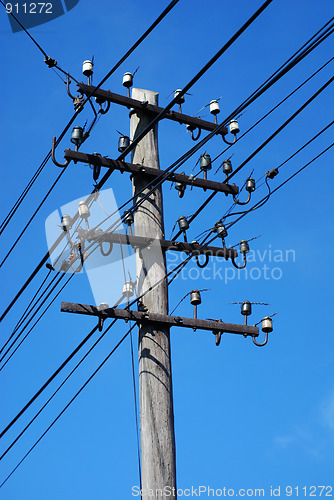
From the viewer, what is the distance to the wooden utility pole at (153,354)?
27.5 ft

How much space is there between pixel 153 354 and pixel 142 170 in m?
2.23

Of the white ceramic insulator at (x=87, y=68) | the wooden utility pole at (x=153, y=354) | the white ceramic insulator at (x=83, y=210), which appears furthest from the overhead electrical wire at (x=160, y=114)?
the wooden utility pole at (x=153, y=354)

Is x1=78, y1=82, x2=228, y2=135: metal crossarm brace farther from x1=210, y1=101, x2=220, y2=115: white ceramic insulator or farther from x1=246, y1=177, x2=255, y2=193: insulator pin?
x1=246, y1=177, x2=255, y2=193: insulator pin

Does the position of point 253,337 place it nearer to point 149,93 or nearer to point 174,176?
point 174,176

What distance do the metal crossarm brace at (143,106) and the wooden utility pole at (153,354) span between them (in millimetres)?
90

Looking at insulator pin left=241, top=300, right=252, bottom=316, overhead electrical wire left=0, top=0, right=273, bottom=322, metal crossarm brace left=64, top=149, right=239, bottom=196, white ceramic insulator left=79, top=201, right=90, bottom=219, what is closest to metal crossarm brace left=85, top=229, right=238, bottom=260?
white ceramic insulator left=79, top=201, right=90, bottom=219

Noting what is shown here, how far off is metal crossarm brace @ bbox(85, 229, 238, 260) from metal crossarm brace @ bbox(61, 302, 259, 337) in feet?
2.77

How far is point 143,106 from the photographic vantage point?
10.4 metres

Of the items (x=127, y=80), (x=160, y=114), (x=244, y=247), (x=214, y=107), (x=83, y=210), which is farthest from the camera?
(x=214, y=107)

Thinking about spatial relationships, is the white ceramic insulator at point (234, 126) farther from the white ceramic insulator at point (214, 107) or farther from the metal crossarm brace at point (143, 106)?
the white ceramic insulator at point (214, 107)

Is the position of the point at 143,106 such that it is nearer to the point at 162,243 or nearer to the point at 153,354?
the point at 162,243

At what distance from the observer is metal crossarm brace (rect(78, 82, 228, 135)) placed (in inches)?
390

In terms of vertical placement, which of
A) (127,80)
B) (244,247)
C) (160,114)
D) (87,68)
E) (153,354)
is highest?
(127,80)

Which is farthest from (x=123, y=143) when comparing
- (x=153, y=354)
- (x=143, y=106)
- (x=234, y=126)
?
(x=153, y=354)
